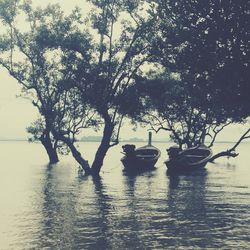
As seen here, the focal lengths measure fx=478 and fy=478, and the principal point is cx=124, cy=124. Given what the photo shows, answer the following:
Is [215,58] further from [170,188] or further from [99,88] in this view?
[99,88]

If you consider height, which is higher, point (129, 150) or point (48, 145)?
point (48, 145)

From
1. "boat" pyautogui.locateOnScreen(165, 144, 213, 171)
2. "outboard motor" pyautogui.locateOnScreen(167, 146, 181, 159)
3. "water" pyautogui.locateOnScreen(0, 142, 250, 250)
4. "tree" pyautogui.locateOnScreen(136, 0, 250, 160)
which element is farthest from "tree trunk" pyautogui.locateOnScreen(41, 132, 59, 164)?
"tree" pyautogui.locateOnScreen(136, 0, 250, 160)

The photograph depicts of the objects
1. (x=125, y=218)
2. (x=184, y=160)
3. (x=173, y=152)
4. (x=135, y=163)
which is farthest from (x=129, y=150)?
(x=125, y=218)

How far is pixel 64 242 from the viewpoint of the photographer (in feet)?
63.5

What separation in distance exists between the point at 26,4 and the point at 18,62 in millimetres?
6600

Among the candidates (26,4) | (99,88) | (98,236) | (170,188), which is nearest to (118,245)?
(98,236)

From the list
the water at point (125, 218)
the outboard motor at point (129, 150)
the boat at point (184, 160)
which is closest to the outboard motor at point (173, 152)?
the boat at point (184, 160)

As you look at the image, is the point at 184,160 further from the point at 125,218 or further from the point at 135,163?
the point at 125,218

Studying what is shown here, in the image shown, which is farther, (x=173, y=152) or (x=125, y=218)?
(x=173, y=152)

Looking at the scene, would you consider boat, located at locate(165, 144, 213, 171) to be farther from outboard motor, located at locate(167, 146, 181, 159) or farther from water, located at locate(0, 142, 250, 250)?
water, located at locate(0, 142, 250, 250)

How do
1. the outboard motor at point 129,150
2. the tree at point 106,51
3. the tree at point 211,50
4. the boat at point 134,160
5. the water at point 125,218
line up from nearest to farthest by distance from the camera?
the water at point 125,218 → the tree at point 211,50 → the tree at point 106,51 → the outboard motor at point 129,150 → the boat at point 134,160

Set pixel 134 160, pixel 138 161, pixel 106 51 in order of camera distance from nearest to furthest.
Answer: pixel 106 51 → pixel 134 160 → pixel 138 161

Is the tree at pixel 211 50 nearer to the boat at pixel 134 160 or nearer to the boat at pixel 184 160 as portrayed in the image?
the boat at pixel 184 160

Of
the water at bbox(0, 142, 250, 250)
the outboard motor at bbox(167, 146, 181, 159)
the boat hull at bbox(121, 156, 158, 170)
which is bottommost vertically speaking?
the water at bbox(0, 142, 250, 250)
